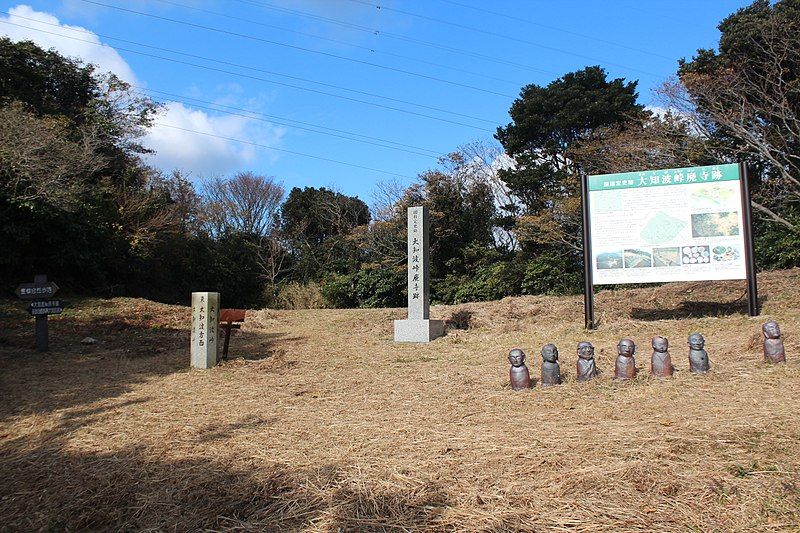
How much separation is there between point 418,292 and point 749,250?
5.11 metres

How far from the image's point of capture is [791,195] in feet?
42.4

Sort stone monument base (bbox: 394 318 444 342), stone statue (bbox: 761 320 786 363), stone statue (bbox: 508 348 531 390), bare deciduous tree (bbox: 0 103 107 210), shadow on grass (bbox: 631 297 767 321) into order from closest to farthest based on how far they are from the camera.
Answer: stone statue (bbox: 508 348 531 390) < stone statue (bbox: 761 320 786 363) < shadow on grass (bbox: 631 297 767 321) < stone monument base (bbox: 394 318 444 342) < bare deciduous tree (bbox: 0 103 107 210)

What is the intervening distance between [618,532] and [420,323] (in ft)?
22.9

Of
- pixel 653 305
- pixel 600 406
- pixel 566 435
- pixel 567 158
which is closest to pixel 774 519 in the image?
pixel 566 435

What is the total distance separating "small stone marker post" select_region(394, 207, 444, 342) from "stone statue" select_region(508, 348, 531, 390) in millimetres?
4222

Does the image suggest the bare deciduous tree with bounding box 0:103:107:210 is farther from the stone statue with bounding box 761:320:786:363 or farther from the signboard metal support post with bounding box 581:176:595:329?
the stone statue with bounding box 761:320:786:363

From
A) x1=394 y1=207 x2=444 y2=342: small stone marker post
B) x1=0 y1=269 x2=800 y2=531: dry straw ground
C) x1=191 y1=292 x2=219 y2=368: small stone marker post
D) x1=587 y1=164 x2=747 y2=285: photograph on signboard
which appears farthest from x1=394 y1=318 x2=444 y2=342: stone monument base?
x1=191 y1=292 x2=219 y2=368: small stone marker post

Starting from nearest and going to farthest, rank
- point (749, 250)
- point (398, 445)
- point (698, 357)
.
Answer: point (398, 445) → point (698, 357) → point (749, 250)

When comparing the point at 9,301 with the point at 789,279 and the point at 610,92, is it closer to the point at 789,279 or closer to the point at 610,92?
the point at 789,279

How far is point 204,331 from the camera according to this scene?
6.69 meters

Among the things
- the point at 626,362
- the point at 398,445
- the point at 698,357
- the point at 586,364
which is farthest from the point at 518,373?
the point at 398,445

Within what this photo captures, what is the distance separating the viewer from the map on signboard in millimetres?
8547

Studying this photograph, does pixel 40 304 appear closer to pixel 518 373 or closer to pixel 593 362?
pixel 518 373

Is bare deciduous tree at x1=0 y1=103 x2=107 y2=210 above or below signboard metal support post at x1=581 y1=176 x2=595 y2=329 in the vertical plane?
above
